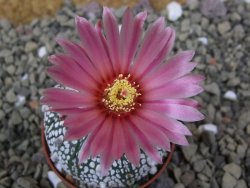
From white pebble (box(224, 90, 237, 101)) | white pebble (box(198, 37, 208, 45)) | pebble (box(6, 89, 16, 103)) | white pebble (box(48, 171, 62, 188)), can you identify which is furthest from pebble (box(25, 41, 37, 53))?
white pebble (box(224, 90, 237, 101))

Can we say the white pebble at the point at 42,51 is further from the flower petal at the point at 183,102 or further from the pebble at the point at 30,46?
the flower petal at the point at 183,102

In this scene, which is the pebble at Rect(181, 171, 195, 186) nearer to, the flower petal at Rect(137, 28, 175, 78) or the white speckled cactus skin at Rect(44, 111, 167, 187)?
the white speckled cactus skin at Rect(44, 111, 167, 187)

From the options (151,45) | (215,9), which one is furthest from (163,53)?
(215,9)

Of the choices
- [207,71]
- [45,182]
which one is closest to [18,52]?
[45,182]

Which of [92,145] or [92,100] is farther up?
[92,100]

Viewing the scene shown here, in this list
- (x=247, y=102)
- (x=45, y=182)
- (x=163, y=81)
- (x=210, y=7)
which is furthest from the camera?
(x=210, y=7)

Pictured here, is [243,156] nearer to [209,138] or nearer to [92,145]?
[209,138]
